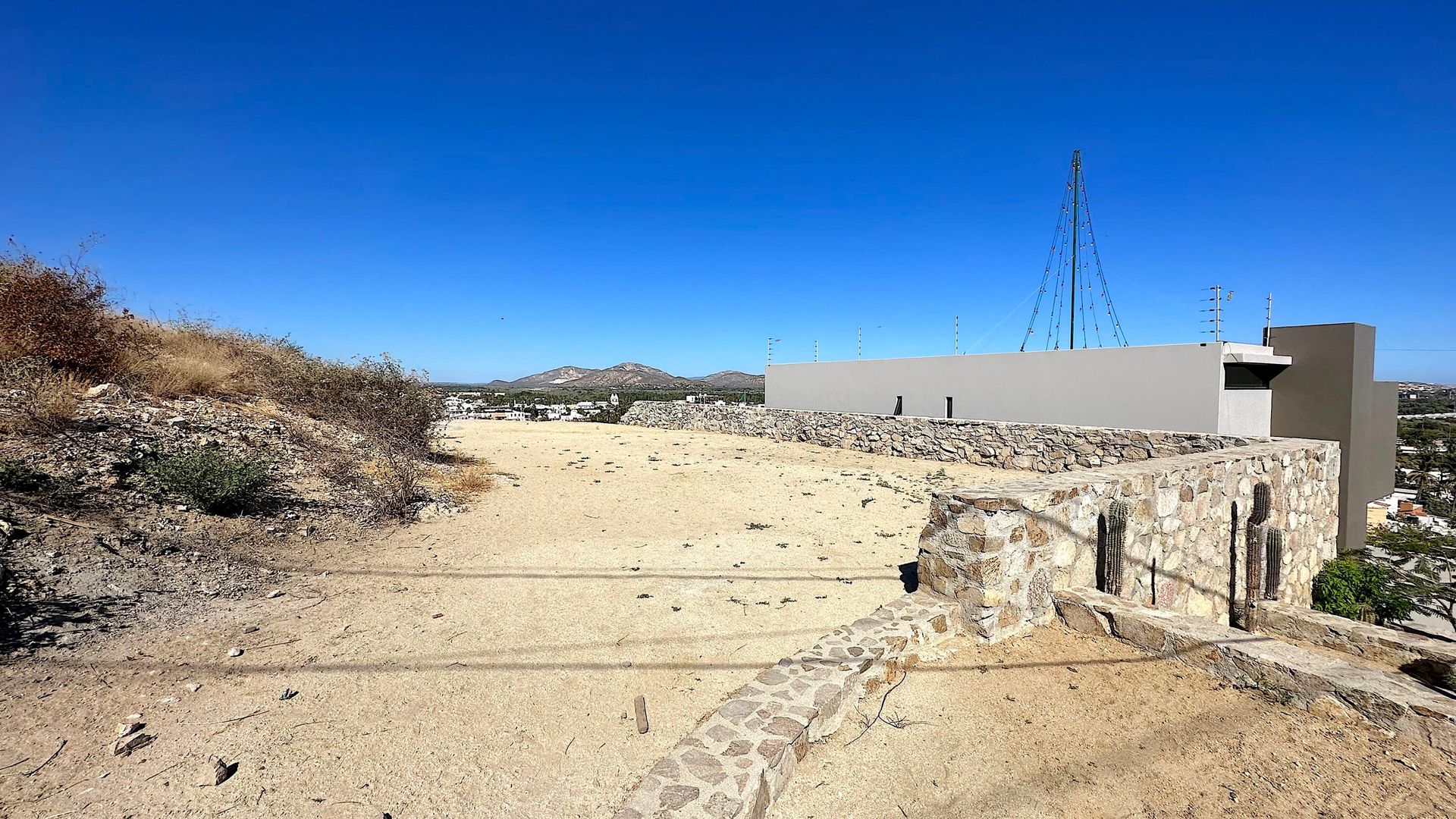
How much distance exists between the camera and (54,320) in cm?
751

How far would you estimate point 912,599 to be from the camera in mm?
4449

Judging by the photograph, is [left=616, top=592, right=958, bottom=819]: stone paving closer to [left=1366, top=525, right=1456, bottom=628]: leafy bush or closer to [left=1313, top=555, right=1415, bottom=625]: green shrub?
[left=1313, top=555, right=1415, bottom=625]: green shrub

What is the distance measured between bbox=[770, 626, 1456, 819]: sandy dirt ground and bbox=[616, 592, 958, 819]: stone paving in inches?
5.6

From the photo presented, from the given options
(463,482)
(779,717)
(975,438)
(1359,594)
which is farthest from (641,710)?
(1359,594)

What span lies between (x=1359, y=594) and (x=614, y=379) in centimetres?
5700

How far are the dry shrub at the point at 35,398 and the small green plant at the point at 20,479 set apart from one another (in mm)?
1005

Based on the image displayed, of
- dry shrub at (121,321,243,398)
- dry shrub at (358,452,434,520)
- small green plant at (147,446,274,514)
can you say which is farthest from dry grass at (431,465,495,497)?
Answer: dry shrub at (121,321,243,398)

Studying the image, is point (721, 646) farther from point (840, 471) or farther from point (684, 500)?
point (840, 471)

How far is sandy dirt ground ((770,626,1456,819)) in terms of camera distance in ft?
8.79

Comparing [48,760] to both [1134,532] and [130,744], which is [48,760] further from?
[1134,532]

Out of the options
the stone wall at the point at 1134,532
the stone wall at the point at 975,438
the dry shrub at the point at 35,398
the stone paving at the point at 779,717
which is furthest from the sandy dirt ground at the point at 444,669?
the stone wall at the point at 975,438

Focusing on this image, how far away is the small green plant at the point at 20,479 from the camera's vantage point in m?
4.82

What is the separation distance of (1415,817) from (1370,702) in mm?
797

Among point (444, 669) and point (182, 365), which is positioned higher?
point (182, 365)
